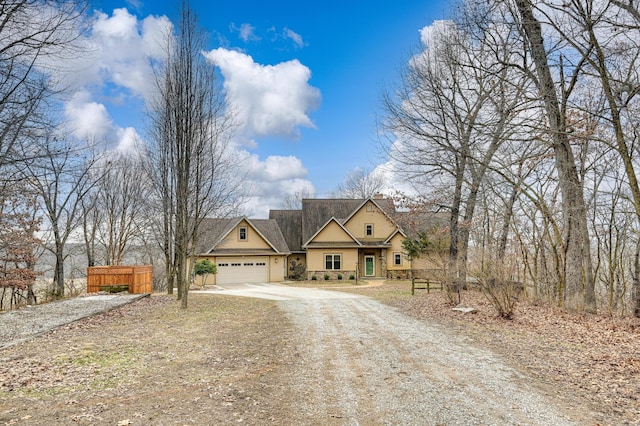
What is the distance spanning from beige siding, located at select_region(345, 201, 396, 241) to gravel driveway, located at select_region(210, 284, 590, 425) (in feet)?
75.5

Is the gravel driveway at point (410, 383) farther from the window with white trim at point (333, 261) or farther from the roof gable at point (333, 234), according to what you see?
the roof gable at point (333, 234)

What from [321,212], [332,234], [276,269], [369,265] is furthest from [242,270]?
[369,265]

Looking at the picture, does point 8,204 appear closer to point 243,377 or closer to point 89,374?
point 89,374

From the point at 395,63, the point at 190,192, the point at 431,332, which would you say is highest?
the point at 395,63

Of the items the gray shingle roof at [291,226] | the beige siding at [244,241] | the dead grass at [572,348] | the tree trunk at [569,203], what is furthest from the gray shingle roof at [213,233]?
the tree trunk at [569,203]

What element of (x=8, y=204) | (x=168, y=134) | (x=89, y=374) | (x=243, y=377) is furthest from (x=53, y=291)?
(x=243, y=377)

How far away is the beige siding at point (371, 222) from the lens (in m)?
32.6

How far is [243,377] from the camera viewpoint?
597 cm

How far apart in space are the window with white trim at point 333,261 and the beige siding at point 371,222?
2556 mm

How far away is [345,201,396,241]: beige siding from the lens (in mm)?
32562

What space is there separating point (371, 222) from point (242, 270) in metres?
11.0

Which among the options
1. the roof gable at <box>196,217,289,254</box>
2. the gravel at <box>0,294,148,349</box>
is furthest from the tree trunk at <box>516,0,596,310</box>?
the roof gable at <box>196,217,289,254</box>

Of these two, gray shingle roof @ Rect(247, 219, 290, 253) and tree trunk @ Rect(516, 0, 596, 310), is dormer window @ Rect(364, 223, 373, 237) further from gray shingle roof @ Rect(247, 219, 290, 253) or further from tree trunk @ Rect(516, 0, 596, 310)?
tree trunk @ Rect(516, 0, 596, 310)

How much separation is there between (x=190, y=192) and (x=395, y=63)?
1007 centimetres
